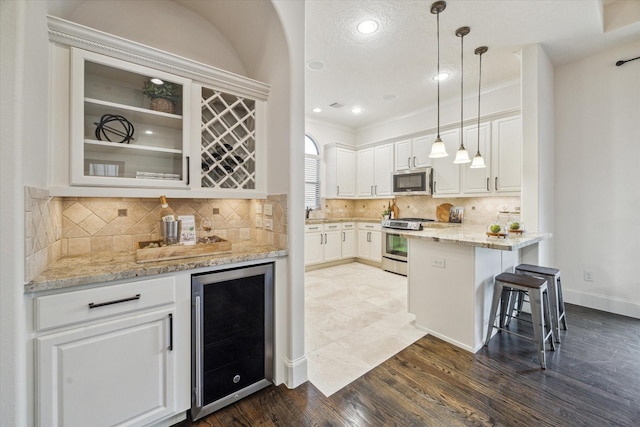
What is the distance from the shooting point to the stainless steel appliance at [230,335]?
5.05 ft

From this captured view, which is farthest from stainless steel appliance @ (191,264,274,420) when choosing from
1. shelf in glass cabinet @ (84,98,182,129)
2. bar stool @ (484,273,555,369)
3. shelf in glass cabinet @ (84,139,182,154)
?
bar stool @ (484,273,555,369)

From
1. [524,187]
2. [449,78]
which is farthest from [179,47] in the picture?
[524,187]

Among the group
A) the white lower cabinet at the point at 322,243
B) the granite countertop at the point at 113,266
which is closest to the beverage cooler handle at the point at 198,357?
the granite countertop at the point at 113,266

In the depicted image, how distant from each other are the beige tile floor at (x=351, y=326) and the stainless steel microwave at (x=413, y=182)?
1528mm

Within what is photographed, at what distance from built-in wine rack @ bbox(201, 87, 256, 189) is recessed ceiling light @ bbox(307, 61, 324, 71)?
1.67 m

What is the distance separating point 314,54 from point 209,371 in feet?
10.7

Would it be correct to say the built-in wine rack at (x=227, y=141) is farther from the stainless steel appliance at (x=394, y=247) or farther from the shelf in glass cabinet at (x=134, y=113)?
the stainless steel appliance at (x=394, y=247)

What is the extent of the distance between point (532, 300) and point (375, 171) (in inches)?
147

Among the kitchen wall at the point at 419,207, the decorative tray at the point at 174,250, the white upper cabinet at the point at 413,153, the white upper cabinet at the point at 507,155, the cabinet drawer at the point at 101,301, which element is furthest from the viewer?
the white upper cabinet at the point at 413,153

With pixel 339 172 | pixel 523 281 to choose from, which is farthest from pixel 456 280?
pixel 339 172

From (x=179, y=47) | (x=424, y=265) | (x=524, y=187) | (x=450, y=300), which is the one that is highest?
(x=179, y=47)

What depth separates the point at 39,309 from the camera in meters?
1.14

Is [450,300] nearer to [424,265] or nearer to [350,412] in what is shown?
[424,265]

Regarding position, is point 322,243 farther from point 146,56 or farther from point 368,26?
point 146,56
